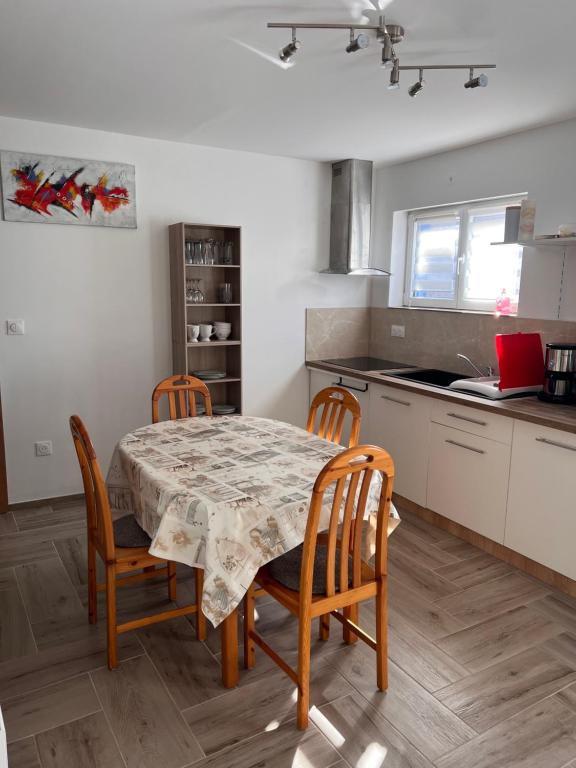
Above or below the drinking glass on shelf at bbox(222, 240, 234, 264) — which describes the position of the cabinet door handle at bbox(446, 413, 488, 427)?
below

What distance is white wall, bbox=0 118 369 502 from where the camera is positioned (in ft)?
11.7

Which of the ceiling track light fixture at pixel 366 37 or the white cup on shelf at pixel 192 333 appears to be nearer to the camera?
the ceiling track light fixture at pixel 366 37

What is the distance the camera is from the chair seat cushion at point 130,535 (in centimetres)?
224

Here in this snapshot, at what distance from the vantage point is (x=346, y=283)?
479 centimetres

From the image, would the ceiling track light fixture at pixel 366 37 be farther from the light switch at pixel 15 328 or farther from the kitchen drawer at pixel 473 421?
the light switch at pixel 15 328

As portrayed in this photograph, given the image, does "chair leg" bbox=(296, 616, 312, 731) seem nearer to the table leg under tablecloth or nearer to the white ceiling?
the table leg under tablecloth

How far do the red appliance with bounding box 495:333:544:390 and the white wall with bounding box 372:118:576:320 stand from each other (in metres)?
0.25

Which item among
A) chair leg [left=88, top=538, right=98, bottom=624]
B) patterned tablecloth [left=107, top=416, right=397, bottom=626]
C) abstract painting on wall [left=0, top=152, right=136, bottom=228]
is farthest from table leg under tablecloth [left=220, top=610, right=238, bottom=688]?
abstract painting on wall [left=0, top=152, right=136, bottom=228]

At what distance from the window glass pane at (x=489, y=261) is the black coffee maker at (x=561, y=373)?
0.77m

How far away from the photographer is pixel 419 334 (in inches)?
173

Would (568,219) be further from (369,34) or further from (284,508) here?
(284,508)

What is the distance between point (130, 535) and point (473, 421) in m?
1.92

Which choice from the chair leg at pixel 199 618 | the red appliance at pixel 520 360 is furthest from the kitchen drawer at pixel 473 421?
→ the chair leg at pixel 199 618

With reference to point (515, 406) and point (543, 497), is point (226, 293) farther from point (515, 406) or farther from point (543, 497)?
point (543, 497)
